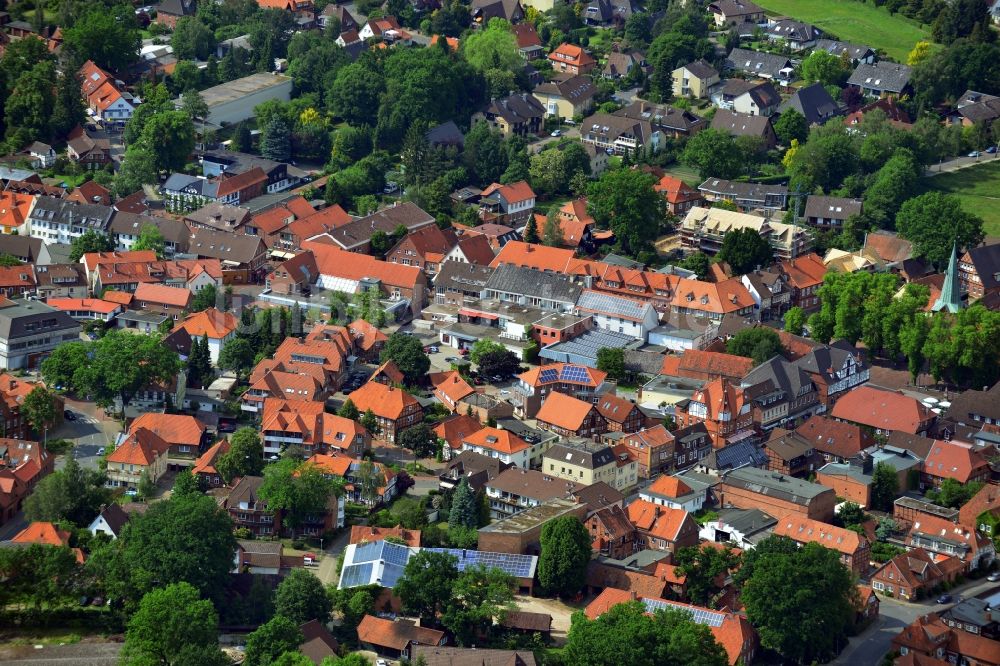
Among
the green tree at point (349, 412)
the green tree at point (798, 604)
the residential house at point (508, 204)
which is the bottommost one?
the residential house at point (508, 204)

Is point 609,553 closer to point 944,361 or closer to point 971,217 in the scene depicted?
point 944,361

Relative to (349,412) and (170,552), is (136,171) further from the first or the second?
(170,552)

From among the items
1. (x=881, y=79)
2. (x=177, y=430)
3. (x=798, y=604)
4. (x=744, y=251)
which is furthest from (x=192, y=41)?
(x=798, y=604)

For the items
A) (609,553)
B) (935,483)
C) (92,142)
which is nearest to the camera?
(609,553)

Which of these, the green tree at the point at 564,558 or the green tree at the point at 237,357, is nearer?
the green tree at the point at 564,558

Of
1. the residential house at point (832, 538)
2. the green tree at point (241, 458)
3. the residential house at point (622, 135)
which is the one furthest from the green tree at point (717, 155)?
the green tree at point (241, 458)

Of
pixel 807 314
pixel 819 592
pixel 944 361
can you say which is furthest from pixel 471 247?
pixel 819 592

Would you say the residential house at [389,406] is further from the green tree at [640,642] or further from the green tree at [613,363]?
the green tree at [640,642]
